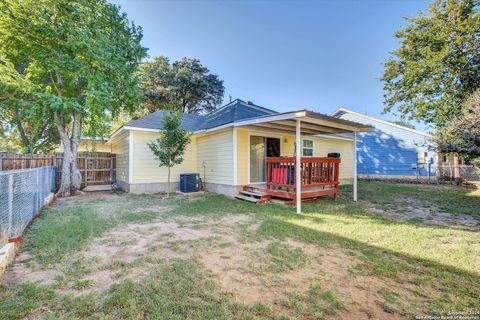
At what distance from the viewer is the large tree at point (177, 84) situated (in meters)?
21.3

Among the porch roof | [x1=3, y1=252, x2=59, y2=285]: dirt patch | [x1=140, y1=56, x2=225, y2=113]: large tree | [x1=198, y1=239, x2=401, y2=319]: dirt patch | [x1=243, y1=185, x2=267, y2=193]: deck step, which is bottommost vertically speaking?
[x1=198, y1=239, x2=401, y2=319]: dirt patch

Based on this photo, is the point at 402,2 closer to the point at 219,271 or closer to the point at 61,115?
the point at 219,271

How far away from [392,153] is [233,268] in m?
17.2

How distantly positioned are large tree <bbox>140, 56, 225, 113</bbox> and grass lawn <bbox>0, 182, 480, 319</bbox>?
60.0ft

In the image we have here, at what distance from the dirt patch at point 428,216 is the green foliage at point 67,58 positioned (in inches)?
393

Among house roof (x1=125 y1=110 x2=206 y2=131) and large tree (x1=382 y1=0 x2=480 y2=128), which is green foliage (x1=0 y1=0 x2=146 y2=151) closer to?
house roof (x1=125 y1=110 x2=206 y2=131)

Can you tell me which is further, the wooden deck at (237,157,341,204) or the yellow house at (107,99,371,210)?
the yellow house at (107,99,371,210)

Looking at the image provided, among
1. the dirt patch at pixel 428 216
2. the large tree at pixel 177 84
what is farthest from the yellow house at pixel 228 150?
the large tree at pixel 177 84

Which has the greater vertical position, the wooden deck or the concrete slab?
the wooden deck

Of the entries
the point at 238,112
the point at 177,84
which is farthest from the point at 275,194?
the point at 177,84

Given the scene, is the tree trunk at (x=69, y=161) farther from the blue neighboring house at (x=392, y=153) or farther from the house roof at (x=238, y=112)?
the blue neighboring house at (x=392, y=153)

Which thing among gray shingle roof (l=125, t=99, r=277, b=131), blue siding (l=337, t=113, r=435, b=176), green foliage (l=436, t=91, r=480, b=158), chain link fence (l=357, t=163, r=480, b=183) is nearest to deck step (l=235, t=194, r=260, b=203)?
gray shingle roof (l=125, t=99, r=277, b=131)

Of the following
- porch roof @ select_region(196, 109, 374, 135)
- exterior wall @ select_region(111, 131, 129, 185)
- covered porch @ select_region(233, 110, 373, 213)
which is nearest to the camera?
porch roof @ select_region(196, 109, 374, 135)

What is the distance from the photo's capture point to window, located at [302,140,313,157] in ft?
36.0
